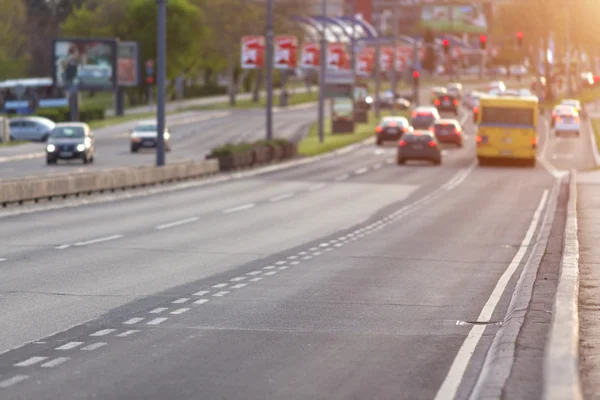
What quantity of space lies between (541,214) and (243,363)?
23.9 meters

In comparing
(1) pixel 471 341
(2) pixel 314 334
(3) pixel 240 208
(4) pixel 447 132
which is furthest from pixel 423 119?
(1) pixel 471 341

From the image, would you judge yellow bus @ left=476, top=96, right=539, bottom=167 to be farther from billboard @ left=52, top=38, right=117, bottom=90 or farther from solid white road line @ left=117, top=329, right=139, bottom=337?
billboard @ left=52, top=38, right=117, bottom=90

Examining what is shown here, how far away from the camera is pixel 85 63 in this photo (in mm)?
102562

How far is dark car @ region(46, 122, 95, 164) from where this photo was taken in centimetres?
5709

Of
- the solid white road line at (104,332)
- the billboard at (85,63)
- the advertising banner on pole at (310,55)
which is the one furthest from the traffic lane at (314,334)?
the billboard at (85,63)

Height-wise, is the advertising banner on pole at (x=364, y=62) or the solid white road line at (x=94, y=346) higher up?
the solid white road line at (x=94, y=346)

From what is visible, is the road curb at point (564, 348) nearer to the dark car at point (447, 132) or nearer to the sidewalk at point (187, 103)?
the dark car at point (447, 132)

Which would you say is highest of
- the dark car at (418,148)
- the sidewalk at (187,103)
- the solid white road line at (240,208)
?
the solid white road line at (240,208)

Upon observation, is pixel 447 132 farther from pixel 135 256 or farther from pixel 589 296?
pixel 589 296

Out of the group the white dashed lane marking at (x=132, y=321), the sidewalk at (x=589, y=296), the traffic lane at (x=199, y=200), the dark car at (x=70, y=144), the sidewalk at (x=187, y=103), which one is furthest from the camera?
the sidewalk at (x=187, y=103)

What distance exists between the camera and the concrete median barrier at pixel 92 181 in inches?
1302

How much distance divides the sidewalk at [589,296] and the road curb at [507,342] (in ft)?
1.83

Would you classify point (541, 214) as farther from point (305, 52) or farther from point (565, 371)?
point (305, 52)

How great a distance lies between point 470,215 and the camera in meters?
33.8
